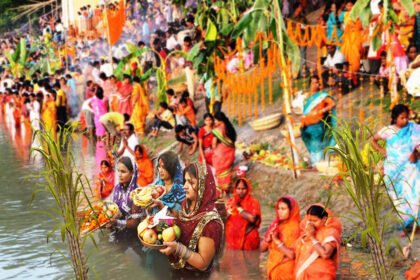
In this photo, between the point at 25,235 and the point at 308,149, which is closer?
the point at 25,235

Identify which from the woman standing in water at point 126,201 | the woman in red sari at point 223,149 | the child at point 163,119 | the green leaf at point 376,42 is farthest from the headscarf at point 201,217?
the child at point 163,119

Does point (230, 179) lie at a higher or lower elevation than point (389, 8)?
lower

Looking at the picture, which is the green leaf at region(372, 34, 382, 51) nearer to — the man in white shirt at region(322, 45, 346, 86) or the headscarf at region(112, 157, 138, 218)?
the man in white shirt at region(322, 45, 346, 86)

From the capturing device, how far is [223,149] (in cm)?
1105

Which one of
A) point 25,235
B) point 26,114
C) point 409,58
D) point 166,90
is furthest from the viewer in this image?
point 26,114

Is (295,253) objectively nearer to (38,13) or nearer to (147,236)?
(147,236)

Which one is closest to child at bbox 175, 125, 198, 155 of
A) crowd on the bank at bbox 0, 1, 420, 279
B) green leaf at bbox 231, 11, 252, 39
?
crowd on the bank at bbox 0, 1, 420, 279

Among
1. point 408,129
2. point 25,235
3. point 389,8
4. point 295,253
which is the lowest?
point 25,235

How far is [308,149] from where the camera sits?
10891 millimetres

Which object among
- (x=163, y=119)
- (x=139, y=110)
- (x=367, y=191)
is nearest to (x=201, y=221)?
(x=367, y=191)

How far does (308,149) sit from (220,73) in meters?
3.19

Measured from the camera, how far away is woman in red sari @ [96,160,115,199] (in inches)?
413

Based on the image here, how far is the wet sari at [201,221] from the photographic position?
687cm

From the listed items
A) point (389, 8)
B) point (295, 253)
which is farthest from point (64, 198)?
point (389, 8)
